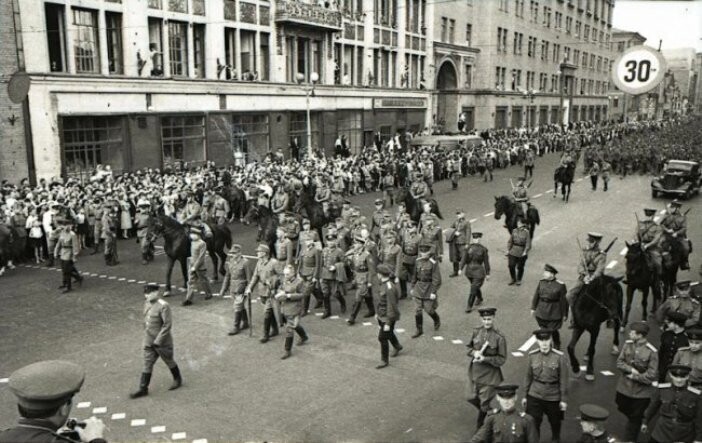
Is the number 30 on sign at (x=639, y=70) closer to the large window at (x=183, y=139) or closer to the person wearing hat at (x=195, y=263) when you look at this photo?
the person wearing hat at (x=195, y=263)

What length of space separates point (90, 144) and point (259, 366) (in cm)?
1928

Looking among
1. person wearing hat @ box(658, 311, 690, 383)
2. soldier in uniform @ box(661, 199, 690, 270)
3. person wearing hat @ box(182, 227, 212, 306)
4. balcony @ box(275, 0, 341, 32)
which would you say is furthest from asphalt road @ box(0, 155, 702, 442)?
balcony @ box(275, 0, 341, 32)

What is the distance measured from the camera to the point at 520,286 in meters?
14.8

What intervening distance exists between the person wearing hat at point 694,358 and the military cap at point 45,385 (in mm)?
6641

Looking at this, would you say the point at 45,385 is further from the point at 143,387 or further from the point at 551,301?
the point at 551,301

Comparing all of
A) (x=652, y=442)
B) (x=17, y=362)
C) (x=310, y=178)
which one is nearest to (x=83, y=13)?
(x=310, y=178)

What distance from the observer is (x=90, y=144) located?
26.2m

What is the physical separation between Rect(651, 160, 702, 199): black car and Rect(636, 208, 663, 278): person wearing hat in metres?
15.3

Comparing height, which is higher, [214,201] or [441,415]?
[214,201]

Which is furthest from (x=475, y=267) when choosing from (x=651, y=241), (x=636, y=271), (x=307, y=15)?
(x=307, y=15)

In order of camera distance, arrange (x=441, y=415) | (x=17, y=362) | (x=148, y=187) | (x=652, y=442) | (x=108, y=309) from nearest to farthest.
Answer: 1. (x=652, y=442)
2. (x=441, y=415)
3. (x=17, y=362)
4. (x=108, y=309)
5. (x=148, y=187)

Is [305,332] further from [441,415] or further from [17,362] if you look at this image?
[17,362]

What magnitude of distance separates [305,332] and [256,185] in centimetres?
1306

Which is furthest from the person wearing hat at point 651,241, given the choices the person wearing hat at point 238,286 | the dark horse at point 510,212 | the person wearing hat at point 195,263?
the person wearing hat at point 195,263
